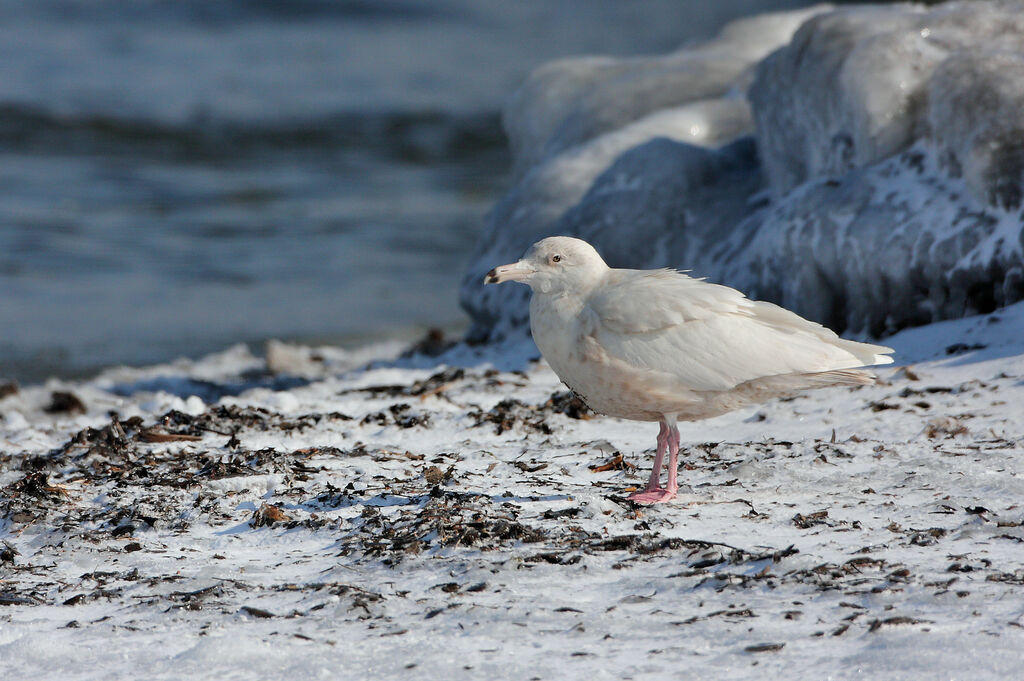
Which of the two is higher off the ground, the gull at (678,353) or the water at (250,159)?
the water at (250,159)

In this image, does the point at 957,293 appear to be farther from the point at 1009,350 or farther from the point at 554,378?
the point at 554,378

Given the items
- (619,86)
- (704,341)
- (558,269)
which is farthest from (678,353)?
(619,86)

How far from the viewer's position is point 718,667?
2.68 metres

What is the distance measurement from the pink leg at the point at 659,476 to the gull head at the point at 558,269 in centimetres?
58

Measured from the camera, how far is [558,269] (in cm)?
409

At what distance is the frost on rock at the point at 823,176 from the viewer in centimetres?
574

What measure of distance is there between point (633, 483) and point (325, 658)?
5.43 ft

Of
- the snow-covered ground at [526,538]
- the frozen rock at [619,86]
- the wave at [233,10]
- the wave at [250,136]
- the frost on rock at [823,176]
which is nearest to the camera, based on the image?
the snow-covered ground at [526,538]

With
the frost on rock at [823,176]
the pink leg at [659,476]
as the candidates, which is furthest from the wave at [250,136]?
the pink leg at [659,476]

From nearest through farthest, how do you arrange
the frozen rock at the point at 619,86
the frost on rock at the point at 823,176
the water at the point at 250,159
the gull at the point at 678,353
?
1. the gull at the point at 678,353
2. the frost on rock at the point at 823,176
3. the frozen rock at the point at 619,86
4. the water at the point at 250,159

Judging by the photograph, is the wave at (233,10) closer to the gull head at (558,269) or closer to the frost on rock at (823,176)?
the frost on rock at (823,176)

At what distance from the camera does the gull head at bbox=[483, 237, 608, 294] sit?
4.07 m

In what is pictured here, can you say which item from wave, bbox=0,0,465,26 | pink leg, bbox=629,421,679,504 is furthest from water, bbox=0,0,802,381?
pink leg, bbox=629,421,679,504

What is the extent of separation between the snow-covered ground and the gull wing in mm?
426
